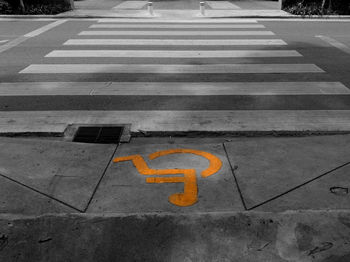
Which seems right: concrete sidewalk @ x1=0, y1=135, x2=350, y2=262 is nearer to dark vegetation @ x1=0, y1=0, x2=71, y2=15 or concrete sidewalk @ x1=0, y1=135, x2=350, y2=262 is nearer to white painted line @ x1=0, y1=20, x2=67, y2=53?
white painted line @ x1=0, y1=20, x2=67, y2=53

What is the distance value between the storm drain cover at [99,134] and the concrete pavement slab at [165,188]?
50cm

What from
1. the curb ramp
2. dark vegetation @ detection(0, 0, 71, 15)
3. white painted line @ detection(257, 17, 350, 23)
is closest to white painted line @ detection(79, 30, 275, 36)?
white painted line @ detection(257, 17, 350, 23)

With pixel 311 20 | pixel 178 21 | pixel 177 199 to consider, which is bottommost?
pixel 311 20

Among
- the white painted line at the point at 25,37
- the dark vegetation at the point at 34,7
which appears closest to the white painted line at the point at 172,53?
the white painted line at the point at 25,37

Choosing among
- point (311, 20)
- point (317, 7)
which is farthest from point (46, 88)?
point (317, 7)

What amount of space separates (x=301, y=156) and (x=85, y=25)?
11.5 metres

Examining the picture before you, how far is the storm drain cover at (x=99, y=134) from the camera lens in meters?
4.96

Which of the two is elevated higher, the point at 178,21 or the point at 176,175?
the point at 176,175

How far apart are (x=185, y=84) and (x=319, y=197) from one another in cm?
406

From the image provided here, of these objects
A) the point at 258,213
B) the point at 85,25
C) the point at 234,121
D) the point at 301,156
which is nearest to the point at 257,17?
the point at 85,25

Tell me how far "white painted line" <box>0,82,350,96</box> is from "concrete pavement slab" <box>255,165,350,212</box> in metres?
3.02

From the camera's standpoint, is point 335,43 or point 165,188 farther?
point 335,43

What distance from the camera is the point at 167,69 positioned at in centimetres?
820

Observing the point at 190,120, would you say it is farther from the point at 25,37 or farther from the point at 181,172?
the point at 25,37
